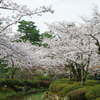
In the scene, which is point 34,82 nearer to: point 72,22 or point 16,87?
point 16,87

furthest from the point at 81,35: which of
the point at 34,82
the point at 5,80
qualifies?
the point at 34,82

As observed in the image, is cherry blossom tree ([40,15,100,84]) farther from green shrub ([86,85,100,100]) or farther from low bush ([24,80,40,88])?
low bush ([24,80,40,88])

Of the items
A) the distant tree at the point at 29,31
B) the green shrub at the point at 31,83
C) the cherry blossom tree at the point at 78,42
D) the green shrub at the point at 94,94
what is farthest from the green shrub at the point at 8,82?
the distant tree at the point at 29,31

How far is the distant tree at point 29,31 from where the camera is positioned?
27.4 meters

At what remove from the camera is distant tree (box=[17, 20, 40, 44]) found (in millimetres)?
27388

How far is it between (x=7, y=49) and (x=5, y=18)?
4.68ft

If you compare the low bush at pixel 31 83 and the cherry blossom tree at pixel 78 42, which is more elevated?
the cherry blossom tree at pixel 78 42

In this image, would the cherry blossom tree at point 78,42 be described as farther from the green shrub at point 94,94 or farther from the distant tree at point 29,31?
the distant tree at point 29,31

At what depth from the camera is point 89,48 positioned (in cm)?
955

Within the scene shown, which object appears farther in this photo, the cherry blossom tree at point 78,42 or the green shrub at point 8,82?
the green shrub at point 8,82

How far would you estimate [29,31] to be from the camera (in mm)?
27375

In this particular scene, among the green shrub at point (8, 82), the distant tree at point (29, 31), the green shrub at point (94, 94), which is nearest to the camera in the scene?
the green shrub at point (94, 94)

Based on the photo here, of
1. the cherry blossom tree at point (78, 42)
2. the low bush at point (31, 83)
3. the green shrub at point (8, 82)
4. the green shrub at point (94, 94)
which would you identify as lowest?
the low bush at point (31, 83)

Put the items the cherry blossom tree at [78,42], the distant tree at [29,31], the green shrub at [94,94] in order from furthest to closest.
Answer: the distant tree at [29,31] < the cherry blossom tree at [78,42] < the green shrub at [94,94]
